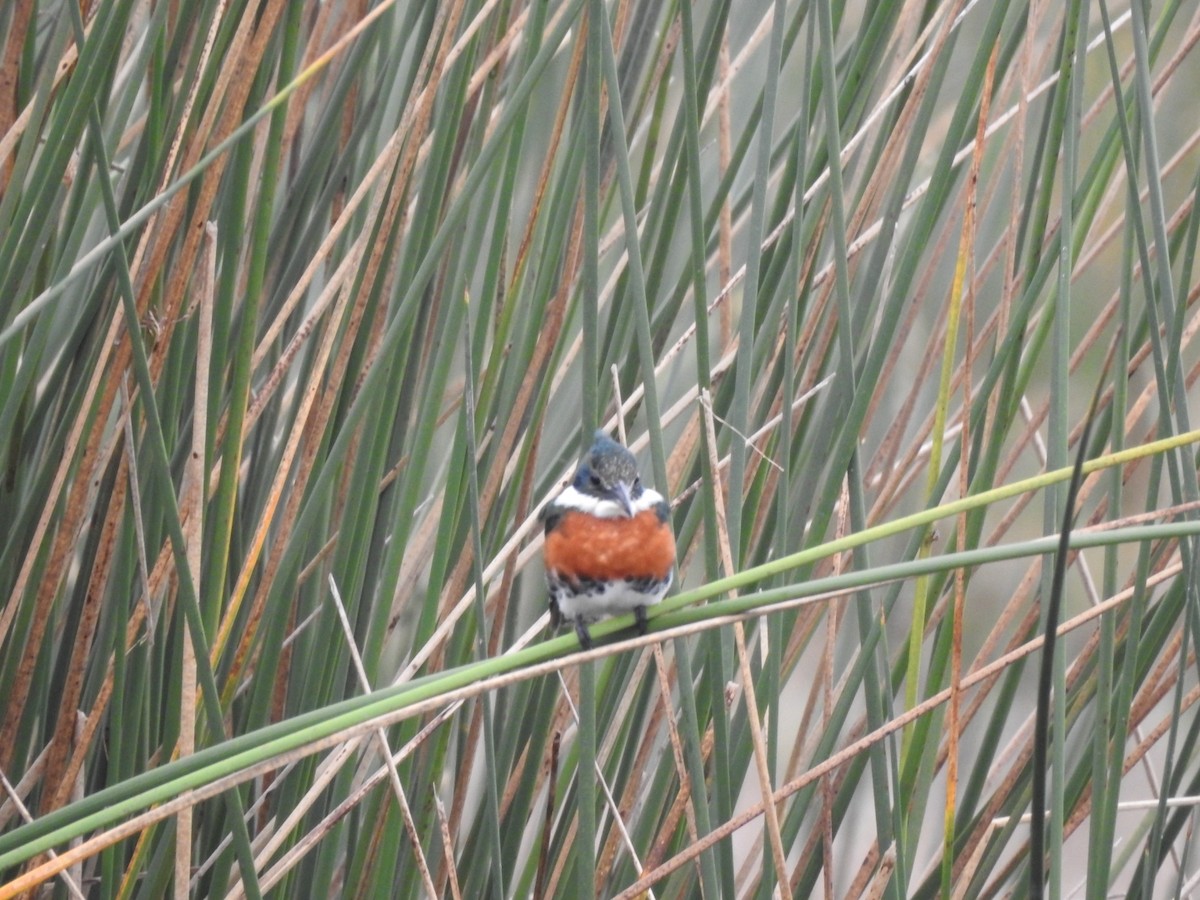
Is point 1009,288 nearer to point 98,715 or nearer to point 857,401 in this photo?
point 857,401

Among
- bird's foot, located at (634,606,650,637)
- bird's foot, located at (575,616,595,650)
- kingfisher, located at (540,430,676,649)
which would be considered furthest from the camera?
kingfisher, located at (540,430,676,649)

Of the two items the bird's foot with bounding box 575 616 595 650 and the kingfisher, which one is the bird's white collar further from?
the bird's foot with bounding box 575 616 595 650

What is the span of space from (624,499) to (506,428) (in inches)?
11.0

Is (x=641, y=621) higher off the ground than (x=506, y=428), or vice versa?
(x=506, y=428)

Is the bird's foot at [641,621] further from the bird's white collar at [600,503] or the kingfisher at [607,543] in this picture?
the bird's white collar at [600,503]

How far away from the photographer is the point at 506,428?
6.29 feet

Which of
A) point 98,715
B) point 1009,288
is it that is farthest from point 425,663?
point 1009,288

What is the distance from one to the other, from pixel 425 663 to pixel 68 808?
2.72 ft

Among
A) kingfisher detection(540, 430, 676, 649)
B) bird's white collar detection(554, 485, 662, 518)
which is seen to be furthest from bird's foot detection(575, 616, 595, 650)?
bird's white collar detection(554, 485, 662, 518)

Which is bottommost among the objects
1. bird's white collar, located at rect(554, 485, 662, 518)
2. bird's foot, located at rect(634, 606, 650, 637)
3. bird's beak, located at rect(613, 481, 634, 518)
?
bird's foot, located at rect(634, 606, 650, 637)

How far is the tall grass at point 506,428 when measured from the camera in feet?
4.93

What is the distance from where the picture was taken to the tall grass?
1.50m

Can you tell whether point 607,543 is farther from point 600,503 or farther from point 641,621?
point 641,621

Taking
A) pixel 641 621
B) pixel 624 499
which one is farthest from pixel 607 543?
pixel 641 621
